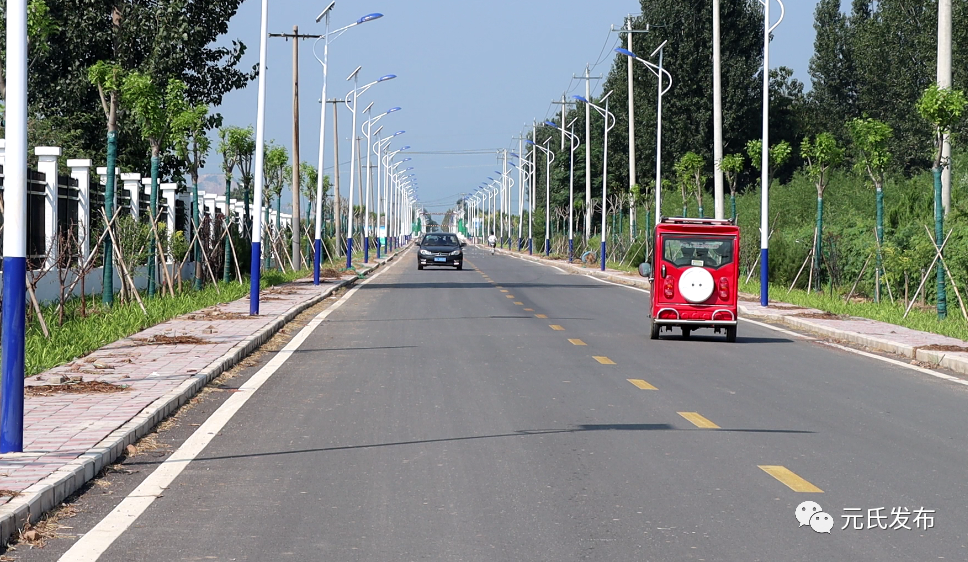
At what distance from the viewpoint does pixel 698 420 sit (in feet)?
38.1

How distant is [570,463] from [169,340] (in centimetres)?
991

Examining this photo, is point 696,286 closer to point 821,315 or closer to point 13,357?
point 821,315

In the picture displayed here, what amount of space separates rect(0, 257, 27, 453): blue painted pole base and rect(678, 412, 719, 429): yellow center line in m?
5.41

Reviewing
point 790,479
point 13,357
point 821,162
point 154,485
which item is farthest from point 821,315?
point 13,357

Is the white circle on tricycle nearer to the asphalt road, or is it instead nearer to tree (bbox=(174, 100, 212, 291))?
the asphalt road

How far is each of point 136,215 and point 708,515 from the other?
81.1 ft

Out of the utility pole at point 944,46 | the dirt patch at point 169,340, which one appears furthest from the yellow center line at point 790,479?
the utility pole at point 944,46

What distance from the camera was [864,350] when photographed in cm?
1994

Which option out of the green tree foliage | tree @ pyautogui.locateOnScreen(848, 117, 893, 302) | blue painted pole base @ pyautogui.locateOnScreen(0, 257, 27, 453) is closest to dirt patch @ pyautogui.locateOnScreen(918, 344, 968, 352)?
tree @ pyautogui.locateOnScreen(848, 117, 893, 302)

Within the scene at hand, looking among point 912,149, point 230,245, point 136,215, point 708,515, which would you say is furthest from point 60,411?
point 912,149

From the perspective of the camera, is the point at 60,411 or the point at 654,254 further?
the point at 654,254

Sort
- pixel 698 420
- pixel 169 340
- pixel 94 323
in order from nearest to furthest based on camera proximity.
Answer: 1. pixel 698 420
2. pixel 169 340
3. pixel 94 323

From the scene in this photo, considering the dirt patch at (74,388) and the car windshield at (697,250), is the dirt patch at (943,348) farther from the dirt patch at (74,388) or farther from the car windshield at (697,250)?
the dirt patch at (74,388)

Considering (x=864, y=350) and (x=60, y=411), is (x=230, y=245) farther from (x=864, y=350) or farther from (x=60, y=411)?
(x=60, y=411)
